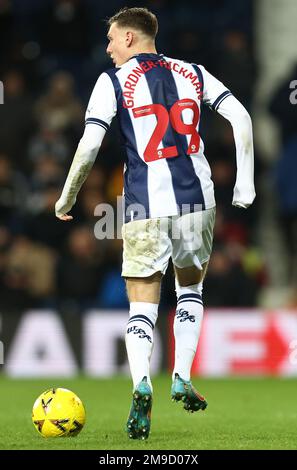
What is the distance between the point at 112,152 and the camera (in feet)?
42.4

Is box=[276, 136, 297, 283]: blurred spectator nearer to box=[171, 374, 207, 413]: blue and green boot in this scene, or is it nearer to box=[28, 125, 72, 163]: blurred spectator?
box=[28, 125, 72, 163]: blurred spectator

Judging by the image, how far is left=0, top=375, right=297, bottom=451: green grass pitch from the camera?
544 centimetres

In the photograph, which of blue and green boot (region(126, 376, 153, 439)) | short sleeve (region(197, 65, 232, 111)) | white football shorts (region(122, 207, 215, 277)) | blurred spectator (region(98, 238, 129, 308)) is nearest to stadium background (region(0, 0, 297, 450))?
blurred spectator (region(98, 238, 129, 308))

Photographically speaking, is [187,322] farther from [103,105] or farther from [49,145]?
[49,145]

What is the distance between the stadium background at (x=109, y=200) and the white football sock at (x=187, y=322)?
17.7 ft

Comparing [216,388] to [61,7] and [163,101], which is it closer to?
[163,101]

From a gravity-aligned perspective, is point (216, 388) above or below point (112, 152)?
below

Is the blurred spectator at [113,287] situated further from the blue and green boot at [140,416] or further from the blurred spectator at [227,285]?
the blue and green boot at [140,416]

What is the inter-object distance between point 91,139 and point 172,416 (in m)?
2.16

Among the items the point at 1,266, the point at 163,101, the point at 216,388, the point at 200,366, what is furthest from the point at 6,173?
the point at 163,101

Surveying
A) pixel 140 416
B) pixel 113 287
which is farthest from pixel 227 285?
pixel 140 416

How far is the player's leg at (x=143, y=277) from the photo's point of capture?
5.70 metres

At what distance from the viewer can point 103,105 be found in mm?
5805

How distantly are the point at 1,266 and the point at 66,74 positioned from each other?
2.91 m
